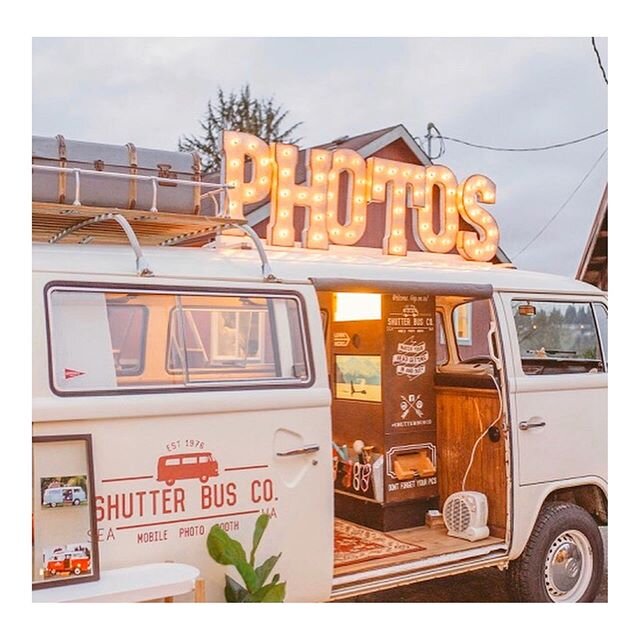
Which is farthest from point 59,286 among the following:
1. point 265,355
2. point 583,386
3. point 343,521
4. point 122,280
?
point 583,386

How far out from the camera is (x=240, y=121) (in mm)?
18266

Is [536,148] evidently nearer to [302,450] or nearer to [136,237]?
[136,237]

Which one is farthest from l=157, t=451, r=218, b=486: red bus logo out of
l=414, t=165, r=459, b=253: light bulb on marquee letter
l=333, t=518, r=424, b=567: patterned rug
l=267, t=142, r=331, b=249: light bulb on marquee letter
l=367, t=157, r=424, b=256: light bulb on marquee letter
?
l=414, t=165, r=459, b=253: light bulb on marquee letter

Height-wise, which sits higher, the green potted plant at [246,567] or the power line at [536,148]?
the power line at [536,148]

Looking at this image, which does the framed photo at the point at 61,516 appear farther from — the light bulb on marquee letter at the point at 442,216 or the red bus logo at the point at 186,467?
the light bulb on marquee letter at the point at 442,216

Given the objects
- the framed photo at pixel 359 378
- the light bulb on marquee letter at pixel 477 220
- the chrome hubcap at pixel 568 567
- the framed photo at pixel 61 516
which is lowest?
the chrome hubcap at pixel 568 567

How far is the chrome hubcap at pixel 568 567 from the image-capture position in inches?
207

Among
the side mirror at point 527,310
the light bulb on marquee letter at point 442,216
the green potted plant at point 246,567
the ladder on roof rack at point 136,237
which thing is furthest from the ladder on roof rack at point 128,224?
the light bulb on marquee letter at point 442,216

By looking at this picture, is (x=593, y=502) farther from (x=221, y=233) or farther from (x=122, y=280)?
(x=122, y=280)

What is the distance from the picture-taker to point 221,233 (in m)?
4.70

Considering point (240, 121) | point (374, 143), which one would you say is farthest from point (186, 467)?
point (240, 121)

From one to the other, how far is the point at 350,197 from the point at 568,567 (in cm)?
314

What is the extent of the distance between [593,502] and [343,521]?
1.74m

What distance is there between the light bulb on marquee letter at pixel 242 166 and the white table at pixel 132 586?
2.91 meters
